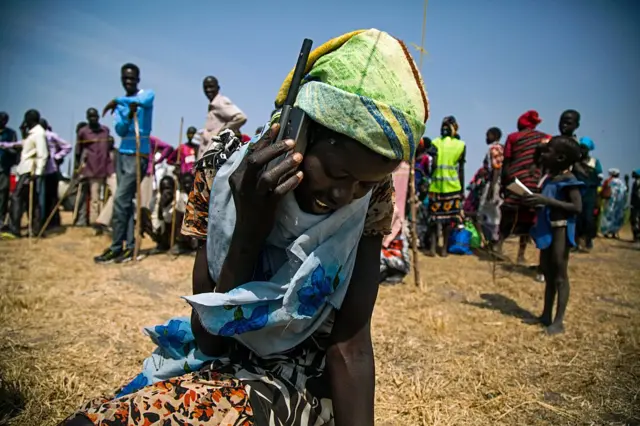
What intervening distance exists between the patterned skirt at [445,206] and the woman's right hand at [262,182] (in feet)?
21.1

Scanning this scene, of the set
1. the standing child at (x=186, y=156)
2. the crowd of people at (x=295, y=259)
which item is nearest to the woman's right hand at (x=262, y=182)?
the crowd of people at (x=295, y=259)

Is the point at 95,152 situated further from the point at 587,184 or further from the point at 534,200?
the point at 587,184

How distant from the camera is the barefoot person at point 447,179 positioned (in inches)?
277

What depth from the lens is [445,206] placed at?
7.26 m

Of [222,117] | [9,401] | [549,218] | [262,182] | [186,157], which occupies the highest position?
[222,117]

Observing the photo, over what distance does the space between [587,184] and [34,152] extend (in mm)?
8828

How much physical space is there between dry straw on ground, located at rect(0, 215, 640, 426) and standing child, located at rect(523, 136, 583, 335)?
0.95 ft

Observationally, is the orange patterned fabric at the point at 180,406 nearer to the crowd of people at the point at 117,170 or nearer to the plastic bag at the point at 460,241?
the crowd of people at the point at 117,170

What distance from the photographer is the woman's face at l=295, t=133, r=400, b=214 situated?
45.4 inches

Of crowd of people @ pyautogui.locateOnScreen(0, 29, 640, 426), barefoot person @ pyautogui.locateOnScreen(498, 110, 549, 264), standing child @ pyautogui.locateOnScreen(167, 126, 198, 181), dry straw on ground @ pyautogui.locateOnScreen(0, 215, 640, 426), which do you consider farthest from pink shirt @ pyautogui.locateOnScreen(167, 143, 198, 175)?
crowd of people @ pyautogui.locateOnScreen(0, 29, 640, 426)

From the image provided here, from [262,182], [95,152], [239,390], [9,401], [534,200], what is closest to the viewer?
[262,182]

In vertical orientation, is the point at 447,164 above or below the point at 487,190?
above

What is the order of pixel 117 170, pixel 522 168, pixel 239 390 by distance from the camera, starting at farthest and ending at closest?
pixel 522 168
pixel 117 170
pixel 239 390

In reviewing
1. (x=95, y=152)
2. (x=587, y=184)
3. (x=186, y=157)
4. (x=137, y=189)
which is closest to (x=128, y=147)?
(x=137, y=189)
